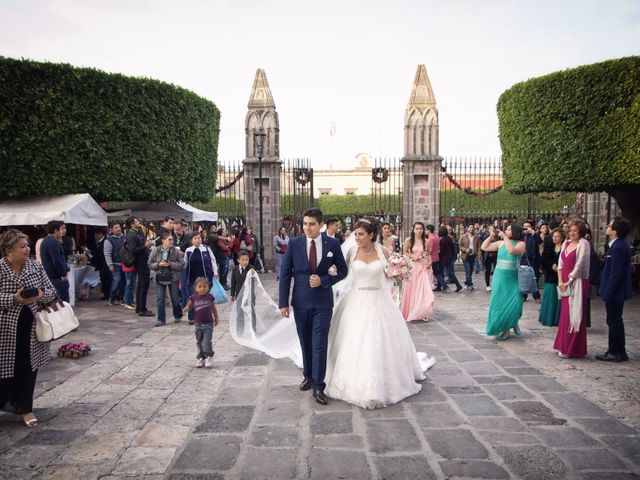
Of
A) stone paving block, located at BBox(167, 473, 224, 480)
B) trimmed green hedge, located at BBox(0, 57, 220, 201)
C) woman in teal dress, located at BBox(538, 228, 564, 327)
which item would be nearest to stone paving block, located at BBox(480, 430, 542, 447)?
stone paving block, located at BBox(167, 473, 224, 480)

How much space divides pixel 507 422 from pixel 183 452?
9.65 ft

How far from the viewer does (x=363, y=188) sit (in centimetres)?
4584

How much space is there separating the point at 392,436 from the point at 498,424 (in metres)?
1.05

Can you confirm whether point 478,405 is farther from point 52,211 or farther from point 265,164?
point 265,164

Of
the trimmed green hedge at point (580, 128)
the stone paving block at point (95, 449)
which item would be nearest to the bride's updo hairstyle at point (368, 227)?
the stone paving block at point (95, 449)

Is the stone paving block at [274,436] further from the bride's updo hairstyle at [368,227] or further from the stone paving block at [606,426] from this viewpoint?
the stone paving block at [606,426]

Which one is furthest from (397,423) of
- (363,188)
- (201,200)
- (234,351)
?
(363,188)

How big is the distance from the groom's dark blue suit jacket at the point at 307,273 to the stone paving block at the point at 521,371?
260cm

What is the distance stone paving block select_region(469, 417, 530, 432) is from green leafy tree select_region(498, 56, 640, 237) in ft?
31.6

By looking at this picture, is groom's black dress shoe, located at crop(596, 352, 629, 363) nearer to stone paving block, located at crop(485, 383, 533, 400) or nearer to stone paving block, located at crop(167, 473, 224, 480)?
stone paving block, located at crop(485, 383, 533, 400)

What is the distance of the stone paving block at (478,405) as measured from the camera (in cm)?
484

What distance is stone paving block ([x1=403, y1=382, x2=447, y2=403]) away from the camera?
5199 mm

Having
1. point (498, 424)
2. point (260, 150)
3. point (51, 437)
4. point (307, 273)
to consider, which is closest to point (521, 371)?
point (498, 424)

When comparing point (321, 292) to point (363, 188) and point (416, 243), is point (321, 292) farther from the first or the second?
point (363, 188)
